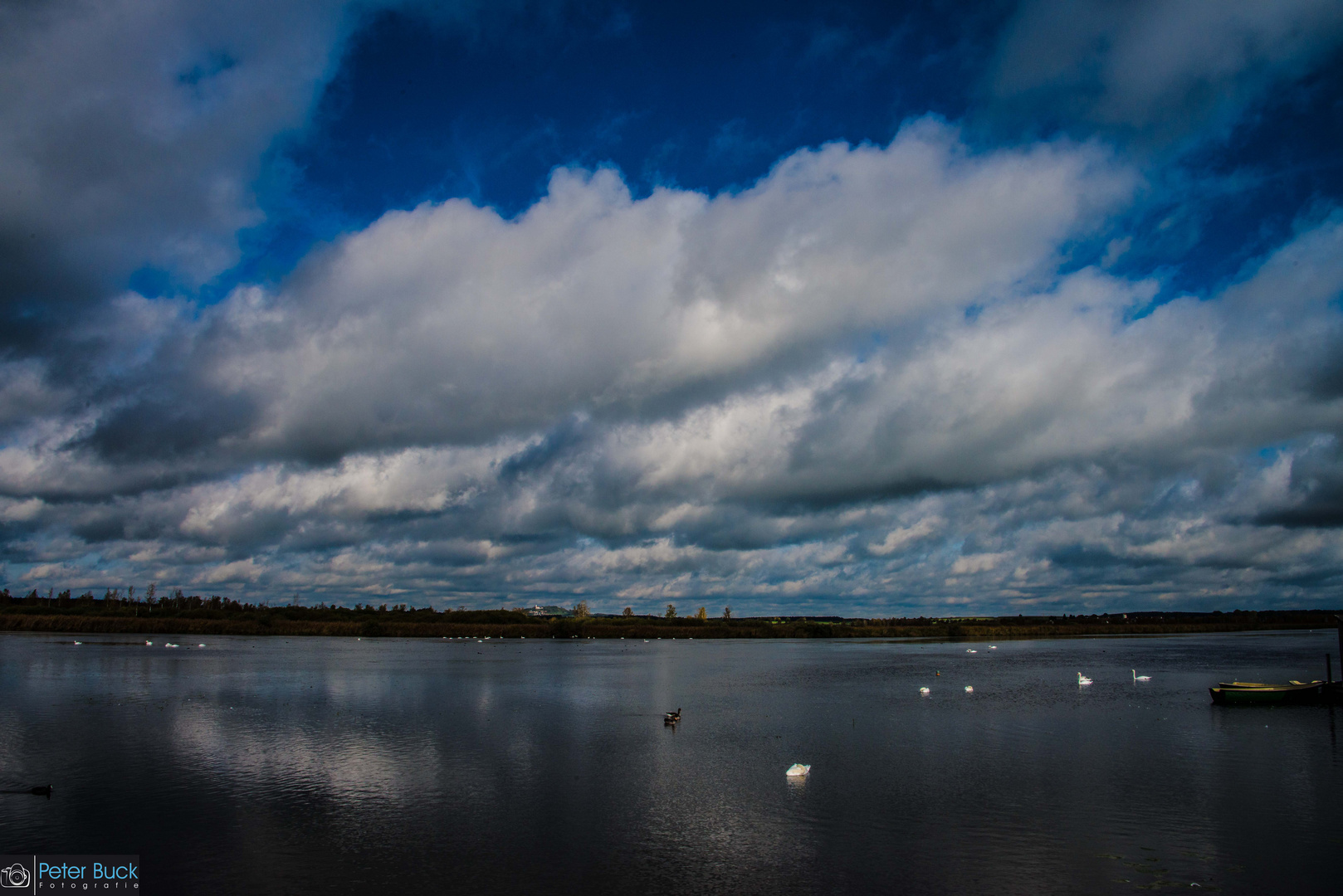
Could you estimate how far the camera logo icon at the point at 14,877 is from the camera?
15586 millimetres

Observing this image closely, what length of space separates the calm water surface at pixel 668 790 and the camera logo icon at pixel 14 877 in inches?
52.4

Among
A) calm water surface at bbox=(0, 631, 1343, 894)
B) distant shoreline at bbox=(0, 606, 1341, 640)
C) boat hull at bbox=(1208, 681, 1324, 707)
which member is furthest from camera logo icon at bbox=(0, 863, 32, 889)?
distant shoreline at bbox=(0, 606, 1341, 640)

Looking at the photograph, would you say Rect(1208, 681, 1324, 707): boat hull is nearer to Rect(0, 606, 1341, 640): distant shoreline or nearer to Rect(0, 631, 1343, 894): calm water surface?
Rect(0, 631, 1343, 894): calm water surface

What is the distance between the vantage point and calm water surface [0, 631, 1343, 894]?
16.5m

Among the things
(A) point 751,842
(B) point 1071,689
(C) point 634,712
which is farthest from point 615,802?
(B) point 1071,689

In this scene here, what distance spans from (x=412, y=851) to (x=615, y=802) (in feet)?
20.0

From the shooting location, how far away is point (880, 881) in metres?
16.0

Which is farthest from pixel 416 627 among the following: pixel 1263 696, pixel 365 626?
pixel 1263 696

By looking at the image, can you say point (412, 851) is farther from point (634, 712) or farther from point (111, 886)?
point (634, 712)

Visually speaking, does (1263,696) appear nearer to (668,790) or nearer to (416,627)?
(668,790)

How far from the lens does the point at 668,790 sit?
2334cm

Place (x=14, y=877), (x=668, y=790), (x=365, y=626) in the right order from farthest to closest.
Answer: (x=365, y=626) → (x=668, y=790) → (x=14, y=877)

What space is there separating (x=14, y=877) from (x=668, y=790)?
1499cm

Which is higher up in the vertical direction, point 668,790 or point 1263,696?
point 668,790
